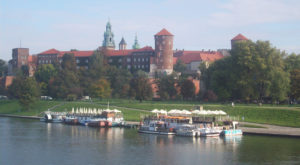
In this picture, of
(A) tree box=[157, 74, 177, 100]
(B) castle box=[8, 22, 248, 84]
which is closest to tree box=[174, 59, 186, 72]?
(B) castle box=[8, 22, 248, 84]

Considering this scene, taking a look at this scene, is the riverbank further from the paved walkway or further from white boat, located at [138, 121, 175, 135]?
white boat, located at [138, 121, 175, 135]

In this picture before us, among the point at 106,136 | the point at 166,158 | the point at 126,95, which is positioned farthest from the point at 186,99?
the point at 166,158

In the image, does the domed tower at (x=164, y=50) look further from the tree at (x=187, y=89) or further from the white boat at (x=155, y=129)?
the white boat at (x=155, y=129)

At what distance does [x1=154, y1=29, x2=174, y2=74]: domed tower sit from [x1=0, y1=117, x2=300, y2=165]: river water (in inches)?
2946

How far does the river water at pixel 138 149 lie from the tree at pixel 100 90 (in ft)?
137

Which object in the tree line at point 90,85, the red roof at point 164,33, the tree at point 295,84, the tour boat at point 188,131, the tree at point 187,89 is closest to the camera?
the tour boat at point 188,131

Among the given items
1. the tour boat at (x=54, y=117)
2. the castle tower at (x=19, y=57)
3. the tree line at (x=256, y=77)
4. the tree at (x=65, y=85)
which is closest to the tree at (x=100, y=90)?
the tree at (x=65, y=85)

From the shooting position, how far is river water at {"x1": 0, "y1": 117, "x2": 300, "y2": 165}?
42.7 metres

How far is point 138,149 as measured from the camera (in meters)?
48.7

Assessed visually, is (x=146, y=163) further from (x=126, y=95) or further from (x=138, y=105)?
(x=126, y=95)

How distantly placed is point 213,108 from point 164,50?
62.2m

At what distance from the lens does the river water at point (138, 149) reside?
42719 mm

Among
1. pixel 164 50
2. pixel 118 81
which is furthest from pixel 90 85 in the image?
pixel 164 50

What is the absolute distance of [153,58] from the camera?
142m
